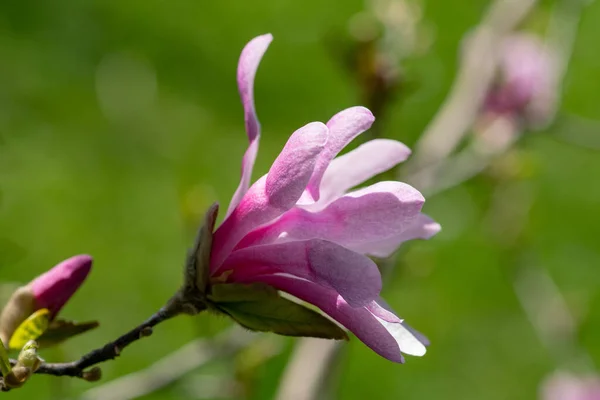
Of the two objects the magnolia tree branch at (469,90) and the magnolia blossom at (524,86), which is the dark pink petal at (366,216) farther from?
the magnolia blossom at (524,86)

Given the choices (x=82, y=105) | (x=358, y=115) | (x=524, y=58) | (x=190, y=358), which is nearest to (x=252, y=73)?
(x=358, y=115)

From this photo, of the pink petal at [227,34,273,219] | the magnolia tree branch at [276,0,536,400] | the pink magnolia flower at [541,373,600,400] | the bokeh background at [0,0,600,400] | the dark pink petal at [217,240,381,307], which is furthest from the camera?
the bokeh background at [0,0,600,400]

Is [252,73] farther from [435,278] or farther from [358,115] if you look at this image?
[435,278]

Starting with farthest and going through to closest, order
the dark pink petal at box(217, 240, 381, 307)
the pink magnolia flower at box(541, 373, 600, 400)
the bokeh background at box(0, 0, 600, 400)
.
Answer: the bokeh background at box(0, 0, 600, 400) → the pink magnolia flower at box(541, 373, 600, 400) → the dark pink petal at box(217, 240, 381, 307)

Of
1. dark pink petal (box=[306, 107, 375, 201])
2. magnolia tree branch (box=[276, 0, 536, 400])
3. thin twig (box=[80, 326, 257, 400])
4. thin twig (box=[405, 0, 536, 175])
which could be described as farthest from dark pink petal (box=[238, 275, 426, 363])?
thin twig (box=[405, 0, 536, 175])

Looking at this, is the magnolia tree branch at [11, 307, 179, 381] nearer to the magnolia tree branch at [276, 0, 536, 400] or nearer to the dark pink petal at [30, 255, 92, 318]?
the dark pink petal at [30, 255, 92, 318]

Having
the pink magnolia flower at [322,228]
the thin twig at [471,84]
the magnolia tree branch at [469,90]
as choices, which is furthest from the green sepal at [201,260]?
the thin twig at [471,84]

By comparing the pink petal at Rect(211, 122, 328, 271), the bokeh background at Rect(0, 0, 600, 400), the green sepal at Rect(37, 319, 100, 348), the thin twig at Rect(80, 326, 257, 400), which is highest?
the pink petal at Rect(211, 122, 328, 271)

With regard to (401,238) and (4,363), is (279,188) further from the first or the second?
(4,363)
